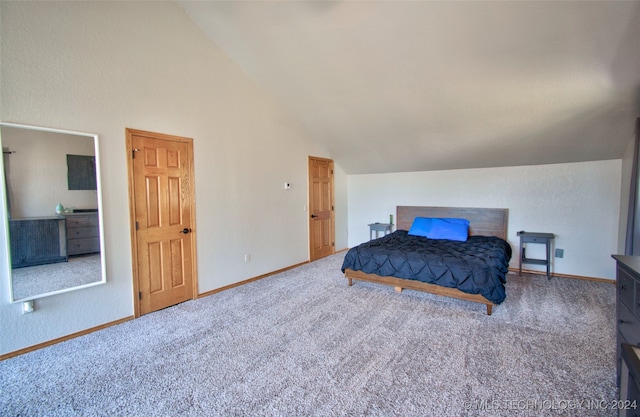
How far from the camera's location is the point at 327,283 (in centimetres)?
413

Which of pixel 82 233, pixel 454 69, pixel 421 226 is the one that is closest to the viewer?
pixel 82 233

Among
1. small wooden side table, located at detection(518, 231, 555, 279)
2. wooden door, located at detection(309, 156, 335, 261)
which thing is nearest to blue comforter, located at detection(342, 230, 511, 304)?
small wooden side table, located at detection(518, 231, 555, 279)

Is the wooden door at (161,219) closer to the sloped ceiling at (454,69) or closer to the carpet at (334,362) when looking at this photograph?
the carpet at (334,362)

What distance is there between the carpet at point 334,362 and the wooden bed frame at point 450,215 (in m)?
0.17

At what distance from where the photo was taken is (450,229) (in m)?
4.71

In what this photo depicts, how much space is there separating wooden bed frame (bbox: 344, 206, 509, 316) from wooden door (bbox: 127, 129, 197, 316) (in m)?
2.13

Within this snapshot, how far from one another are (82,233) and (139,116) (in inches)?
51.8

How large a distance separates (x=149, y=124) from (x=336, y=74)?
225cm

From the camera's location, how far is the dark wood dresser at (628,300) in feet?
5.24

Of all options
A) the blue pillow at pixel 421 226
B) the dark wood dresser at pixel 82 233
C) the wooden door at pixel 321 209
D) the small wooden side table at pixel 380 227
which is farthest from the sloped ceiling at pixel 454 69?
the dark wood dresser at pixel 82 233

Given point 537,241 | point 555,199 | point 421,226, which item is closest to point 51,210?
point 421,226

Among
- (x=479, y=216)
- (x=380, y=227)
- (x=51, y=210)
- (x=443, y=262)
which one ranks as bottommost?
(x=443, y=262)

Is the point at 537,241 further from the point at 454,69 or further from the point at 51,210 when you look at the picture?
the point at 51,210

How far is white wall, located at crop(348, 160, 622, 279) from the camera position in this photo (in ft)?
13.3
